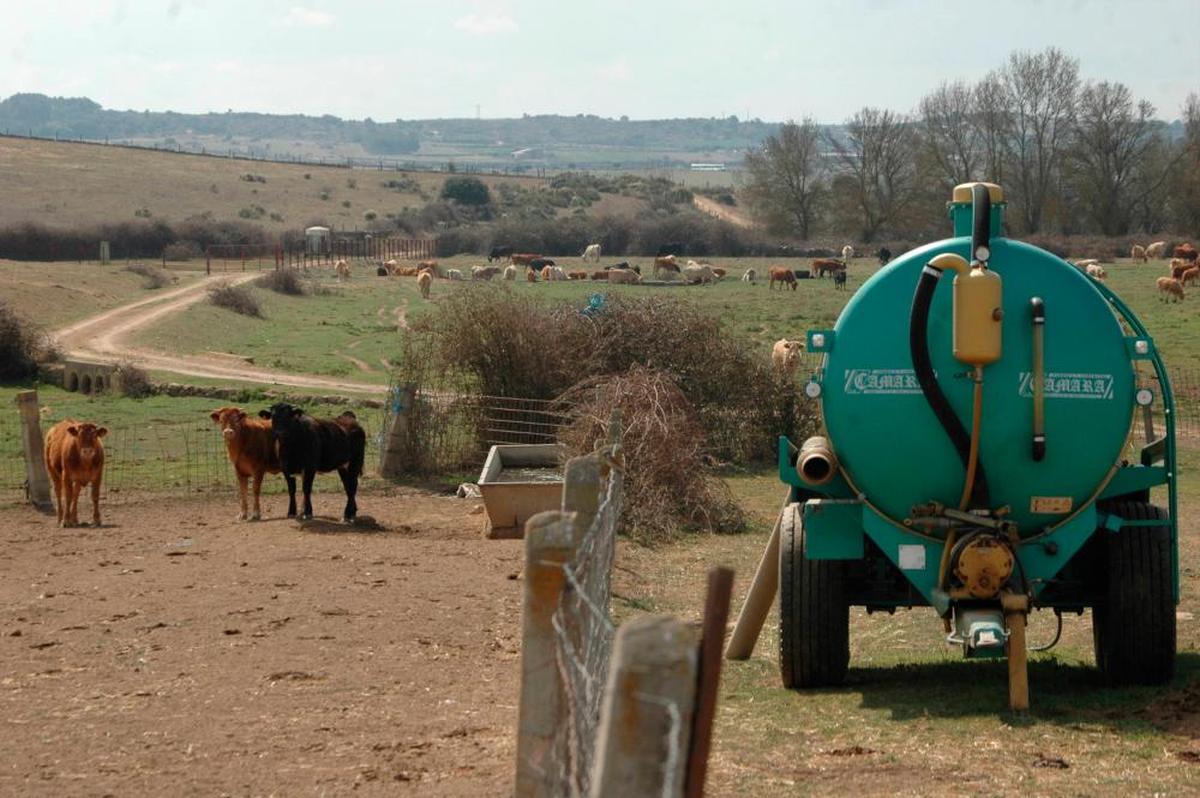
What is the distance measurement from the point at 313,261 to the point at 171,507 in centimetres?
6139

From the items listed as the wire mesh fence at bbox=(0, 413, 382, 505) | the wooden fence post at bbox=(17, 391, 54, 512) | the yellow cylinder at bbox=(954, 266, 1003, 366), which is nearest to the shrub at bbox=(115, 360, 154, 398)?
the wire mesh fence at bbox=(0, 413, 382, 505)

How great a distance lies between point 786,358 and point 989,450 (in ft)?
63.3

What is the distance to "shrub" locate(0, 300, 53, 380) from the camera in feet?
113

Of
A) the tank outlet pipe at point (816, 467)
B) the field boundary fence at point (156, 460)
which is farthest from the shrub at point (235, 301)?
the tank outlet pipe at point (816, 467)

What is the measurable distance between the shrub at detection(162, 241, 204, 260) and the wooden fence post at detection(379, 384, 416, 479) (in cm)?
5514

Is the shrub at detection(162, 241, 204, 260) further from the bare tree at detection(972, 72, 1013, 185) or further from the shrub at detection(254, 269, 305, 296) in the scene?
the bare tree at detection(972, 72, 1013, 185)

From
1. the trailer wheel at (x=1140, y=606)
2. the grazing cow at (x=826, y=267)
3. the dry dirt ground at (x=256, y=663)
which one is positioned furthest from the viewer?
the grazing cow at (x=826, y=267)

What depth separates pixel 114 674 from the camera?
32.3 feet

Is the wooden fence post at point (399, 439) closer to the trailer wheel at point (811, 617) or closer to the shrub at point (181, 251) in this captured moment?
the trailer wheel at point (811, 617)

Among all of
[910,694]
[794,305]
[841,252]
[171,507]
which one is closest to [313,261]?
[841,252]

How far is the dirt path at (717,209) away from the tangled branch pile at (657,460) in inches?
3921

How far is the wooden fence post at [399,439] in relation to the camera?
22.2 metres

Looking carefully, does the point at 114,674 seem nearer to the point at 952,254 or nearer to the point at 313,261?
the point at 952,254

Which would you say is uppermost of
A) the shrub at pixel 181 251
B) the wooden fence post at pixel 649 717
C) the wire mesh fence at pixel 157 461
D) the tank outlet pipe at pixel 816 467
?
the wooden fence post at pixel 649 717
